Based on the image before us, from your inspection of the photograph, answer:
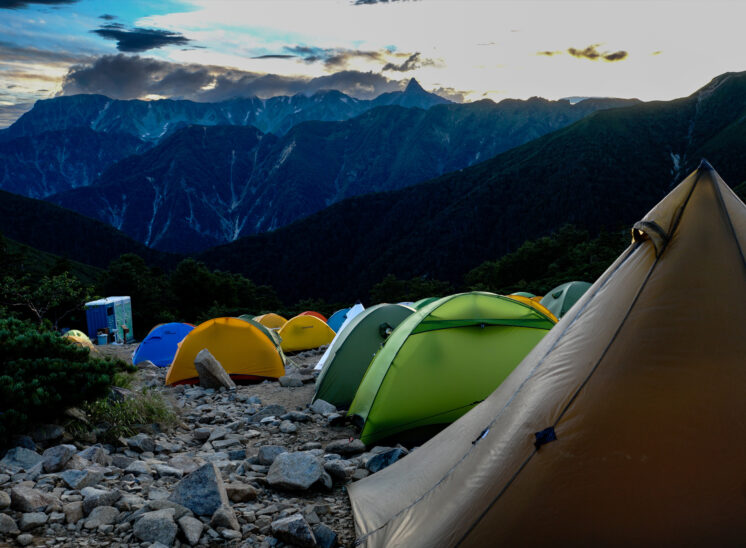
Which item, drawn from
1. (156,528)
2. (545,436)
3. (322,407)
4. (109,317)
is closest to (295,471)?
(156,528)

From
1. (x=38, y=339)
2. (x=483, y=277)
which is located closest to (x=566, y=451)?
(x=38, y=339)

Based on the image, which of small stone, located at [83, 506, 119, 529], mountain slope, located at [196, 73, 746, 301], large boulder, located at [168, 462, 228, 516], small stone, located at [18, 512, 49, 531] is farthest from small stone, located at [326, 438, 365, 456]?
mountain slope, located at [196, 73, 746, 301]

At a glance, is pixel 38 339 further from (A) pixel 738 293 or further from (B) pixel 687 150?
(B) pixel 687 150

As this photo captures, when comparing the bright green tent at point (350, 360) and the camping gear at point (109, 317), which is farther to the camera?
the camping gear at point (109, 317)

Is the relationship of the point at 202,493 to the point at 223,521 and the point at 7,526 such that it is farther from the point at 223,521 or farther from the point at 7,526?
the point at 7,526

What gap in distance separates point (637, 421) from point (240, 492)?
369 centimetres

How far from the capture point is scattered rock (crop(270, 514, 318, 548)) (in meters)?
4.27

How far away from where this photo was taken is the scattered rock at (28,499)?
4.40 metres

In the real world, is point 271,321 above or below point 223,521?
below

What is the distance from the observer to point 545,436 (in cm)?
330

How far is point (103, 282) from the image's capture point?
2149 inches

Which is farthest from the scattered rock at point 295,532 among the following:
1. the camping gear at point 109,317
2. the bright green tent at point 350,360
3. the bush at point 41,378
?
the camping gear at point 109,317

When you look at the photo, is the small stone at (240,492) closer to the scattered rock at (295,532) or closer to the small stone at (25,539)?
the scattered rock at (295,532)

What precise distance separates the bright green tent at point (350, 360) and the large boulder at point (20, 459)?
450cm
